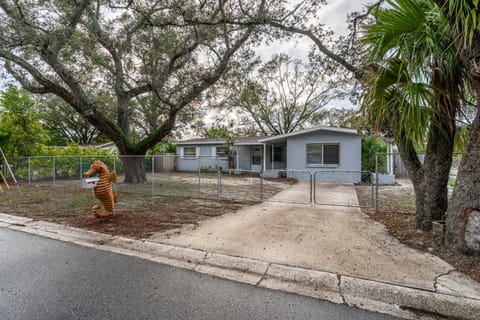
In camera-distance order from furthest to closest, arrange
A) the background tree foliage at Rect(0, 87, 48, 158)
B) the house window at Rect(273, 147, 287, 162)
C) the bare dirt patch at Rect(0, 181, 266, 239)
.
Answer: the house window at Rect(273, 147, 287, 162) → the background tree foliage at Rect(0, 87, 48, 158) → the bare dirt patch at Rect(0, 181, 266, 239)

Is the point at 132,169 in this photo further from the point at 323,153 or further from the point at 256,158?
the point at 323,153

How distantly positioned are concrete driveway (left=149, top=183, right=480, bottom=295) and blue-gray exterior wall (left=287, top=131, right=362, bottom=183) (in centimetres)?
695

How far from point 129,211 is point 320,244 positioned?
481cm

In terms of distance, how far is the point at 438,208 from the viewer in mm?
4121

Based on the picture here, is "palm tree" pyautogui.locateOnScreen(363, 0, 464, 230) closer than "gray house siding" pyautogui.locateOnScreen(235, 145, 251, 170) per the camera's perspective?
Yes

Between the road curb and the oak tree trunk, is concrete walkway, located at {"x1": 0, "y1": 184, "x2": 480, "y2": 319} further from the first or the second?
the oak tree trunk

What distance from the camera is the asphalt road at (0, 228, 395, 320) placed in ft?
7.31

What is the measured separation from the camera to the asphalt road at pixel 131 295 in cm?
223

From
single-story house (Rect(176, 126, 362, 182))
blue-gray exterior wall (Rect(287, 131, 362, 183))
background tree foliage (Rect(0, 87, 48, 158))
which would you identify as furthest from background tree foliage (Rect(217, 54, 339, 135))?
background tree foliage (Rect(0, 87, 48, 158))

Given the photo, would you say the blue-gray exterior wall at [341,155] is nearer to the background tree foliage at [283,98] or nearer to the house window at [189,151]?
the background tree foliage at [283,98]

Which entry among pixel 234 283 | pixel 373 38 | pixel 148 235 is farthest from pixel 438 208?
pixel 148 235

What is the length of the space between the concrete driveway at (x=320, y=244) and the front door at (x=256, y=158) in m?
12.1

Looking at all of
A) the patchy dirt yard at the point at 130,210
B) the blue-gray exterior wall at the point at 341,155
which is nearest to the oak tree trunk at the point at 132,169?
the patchy dirt yard at the point at 130,210

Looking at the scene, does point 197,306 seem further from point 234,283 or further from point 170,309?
point 234,283
